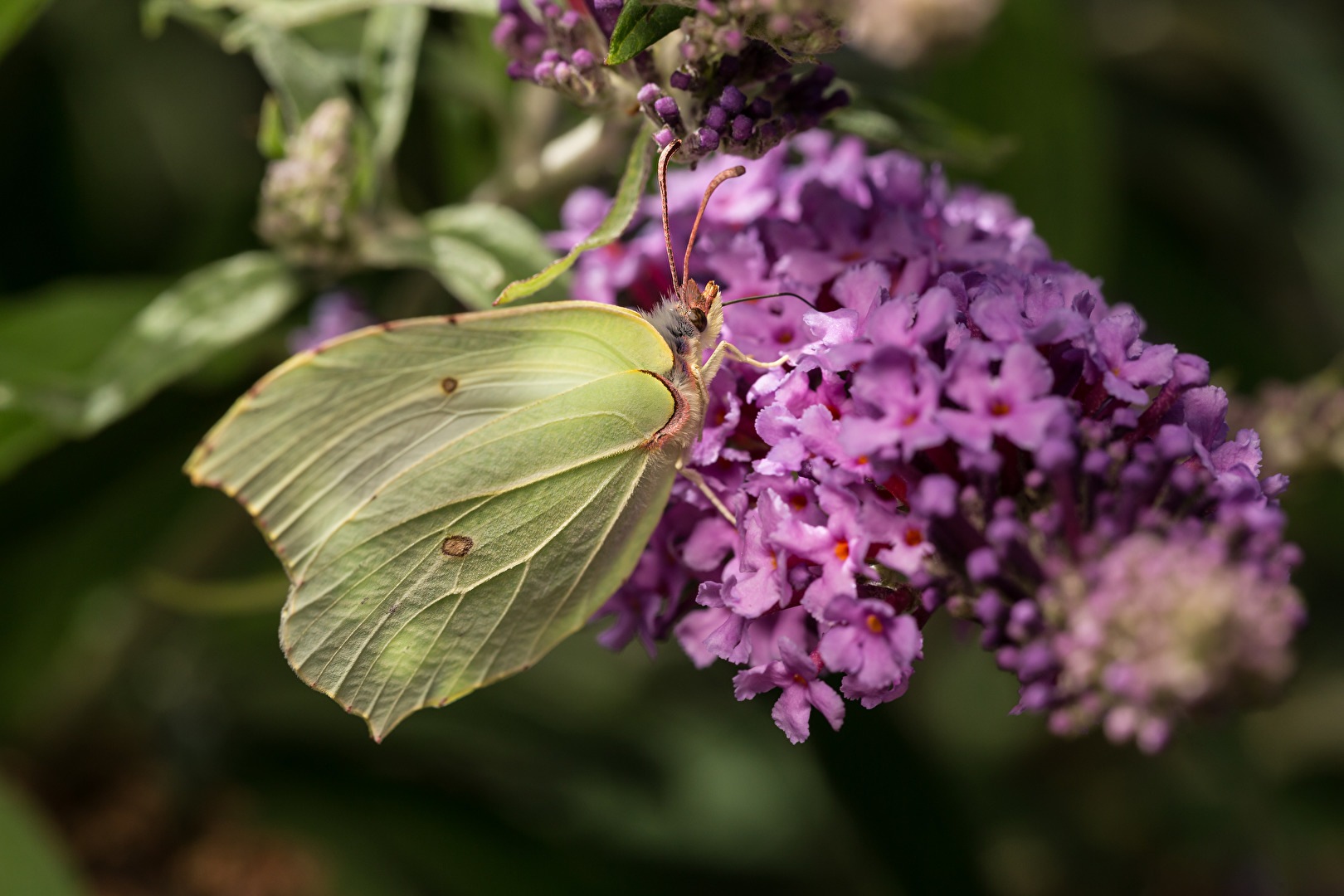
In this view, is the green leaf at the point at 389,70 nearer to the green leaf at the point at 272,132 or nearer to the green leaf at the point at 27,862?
the green leaf at the point at 272,132

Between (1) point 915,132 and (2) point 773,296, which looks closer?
(2) point 773,296

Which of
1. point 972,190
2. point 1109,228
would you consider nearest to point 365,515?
point 972,190

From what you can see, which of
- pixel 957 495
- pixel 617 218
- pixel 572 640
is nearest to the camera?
pixel 957 495

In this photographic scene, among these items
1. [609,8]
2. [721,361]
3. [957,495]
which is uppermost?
[609,8]

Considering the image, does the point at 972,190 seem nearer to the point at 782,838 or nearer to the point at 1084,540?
the point at 1084,540

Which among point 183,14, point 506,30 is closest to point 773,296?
point 506,30

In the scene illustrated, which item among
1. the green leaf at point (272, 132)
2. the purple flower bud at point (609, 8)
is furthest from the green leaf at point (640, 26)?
the green leaf at point (272, 132)

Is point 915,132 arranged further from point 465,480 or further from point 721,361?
point 465,480

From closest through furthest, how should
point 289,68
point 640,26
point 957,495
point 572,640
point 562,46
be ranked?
point 957,495 → point 640,26 → point 562,46 → point 289,68 → point 572,640
